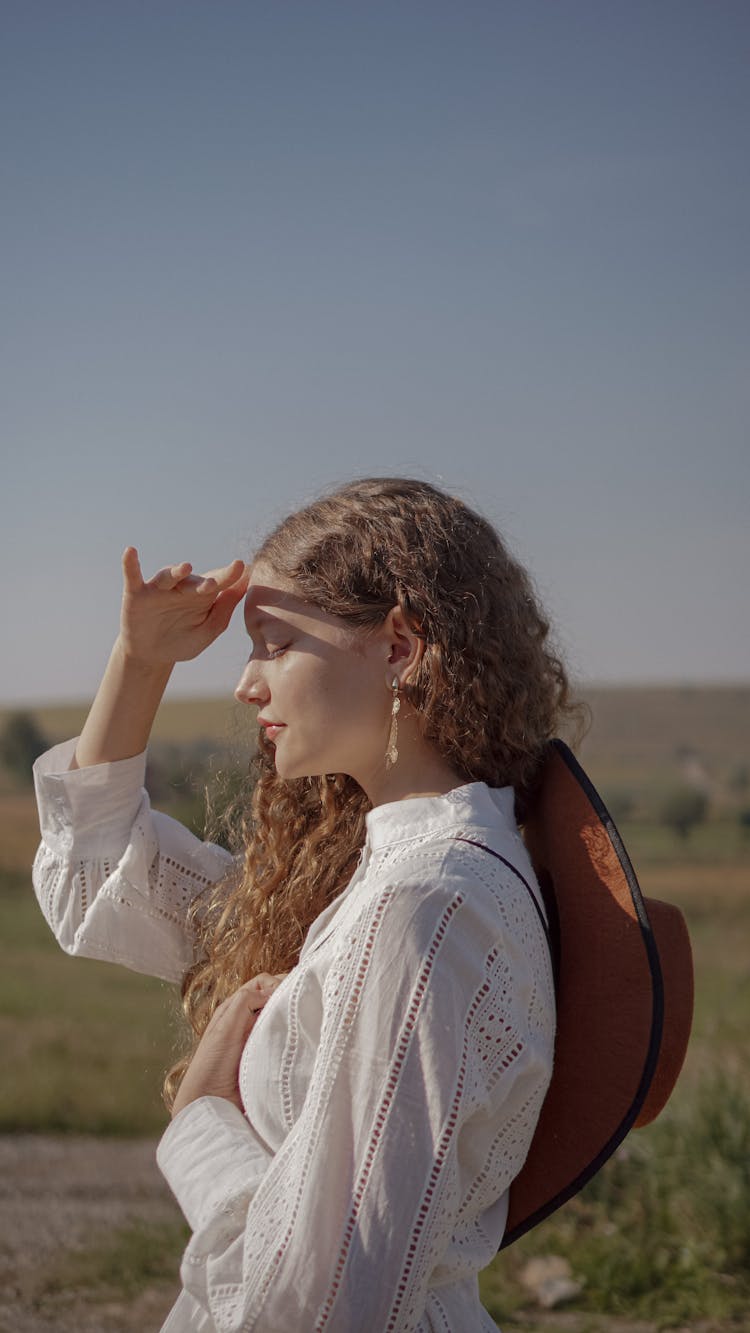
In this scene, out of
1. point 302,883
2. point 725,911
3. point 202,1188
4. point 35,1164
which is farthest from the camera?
point 725,911

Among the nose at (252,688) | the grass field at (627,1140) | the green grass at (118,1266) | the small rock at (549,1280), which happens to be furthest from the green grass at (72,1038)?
the nose at (252,688)

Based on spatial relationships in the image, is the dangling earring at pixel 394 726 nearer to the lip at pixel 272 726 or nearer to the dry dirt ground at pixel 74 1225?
the lip at pixel 272 726

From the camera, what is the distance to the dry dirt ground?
14.1 feet

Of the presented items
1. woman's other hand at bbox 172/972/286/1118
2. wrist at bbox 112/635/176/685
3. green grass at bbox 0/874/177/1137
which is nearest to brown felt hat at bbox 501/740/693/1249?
woman's other hand at bbox 172/972/286/1118

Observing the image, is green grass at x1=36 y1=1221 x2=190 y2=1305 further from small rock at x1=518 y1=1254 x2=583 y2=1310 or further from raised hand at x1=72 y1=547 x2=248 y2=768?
raised hand at x1=72 y1=547 x2=248 y2=768

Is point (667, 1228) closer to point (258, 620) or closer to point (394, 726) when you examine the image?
point (394, 726)

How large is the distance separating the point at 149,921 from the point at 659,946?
3.24ft

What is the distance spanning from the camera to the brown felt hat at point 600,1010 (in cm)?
163

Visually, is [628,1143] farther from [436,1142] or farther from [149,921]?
[436,1142]

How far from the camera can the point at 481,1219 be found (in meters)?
1.63

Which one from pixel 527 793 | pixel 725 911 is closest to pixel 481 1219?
pixel 527 793

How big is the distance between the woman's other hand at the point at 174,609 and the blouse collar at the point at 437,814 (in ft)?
1.66

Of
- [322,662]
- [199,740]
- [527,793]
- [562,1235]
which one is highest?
[322,662]

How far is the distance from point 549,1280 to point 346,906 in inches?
129
